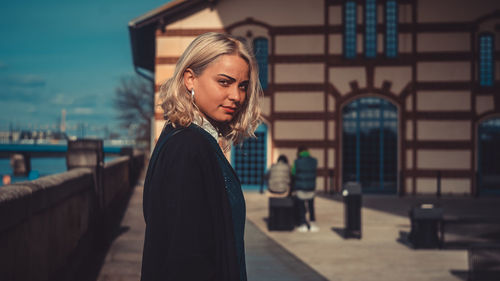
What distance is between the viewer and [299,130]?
21.7 m

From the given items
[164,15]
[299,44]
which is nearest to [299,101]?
[299,44]

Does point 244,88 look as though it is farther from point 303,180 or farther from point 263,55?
point 263,55

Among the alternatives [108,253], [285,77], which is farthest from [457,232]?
[285,77]

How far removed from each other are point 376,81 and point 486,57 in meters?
4.42

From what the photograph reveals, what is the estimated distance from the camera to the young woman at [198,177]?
5.61 ft

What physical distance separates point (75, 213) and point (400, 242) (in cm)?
605

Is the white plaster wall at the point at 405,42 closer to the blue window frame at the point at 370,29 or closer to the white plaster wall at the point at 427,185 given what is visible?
the blue window frame at the point at 370,29

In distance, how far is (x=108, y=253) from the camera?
321 inches

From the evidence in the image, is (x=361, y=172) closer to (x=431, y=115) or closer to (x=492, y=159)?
(x=431, y=115)

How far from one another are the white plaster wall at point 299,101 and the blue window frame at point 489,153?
20.7 feet

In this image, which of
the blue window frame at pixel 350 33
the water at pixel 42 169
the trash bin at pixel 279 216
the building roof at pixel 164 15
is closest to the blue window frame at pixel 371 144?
the blue window frame at pixel 350 33

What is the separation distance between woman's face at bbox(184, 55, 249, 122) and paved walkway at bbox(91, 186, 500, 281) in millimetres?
4899

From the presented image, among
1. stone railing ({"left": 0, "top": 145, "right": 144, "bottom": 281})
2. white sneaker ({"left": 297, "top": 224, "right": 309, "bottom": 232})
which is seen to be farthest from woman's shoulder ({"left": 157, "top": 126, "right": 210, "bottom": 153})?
white sneaker ({"left": 297, "top": 224, "right": 309, "bottom": 232})

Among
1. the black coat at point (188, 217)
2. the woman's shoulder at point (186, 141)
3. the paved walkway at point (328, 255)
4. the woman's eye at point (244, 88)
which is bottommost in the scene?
the paved walkway at point (328, 255)
